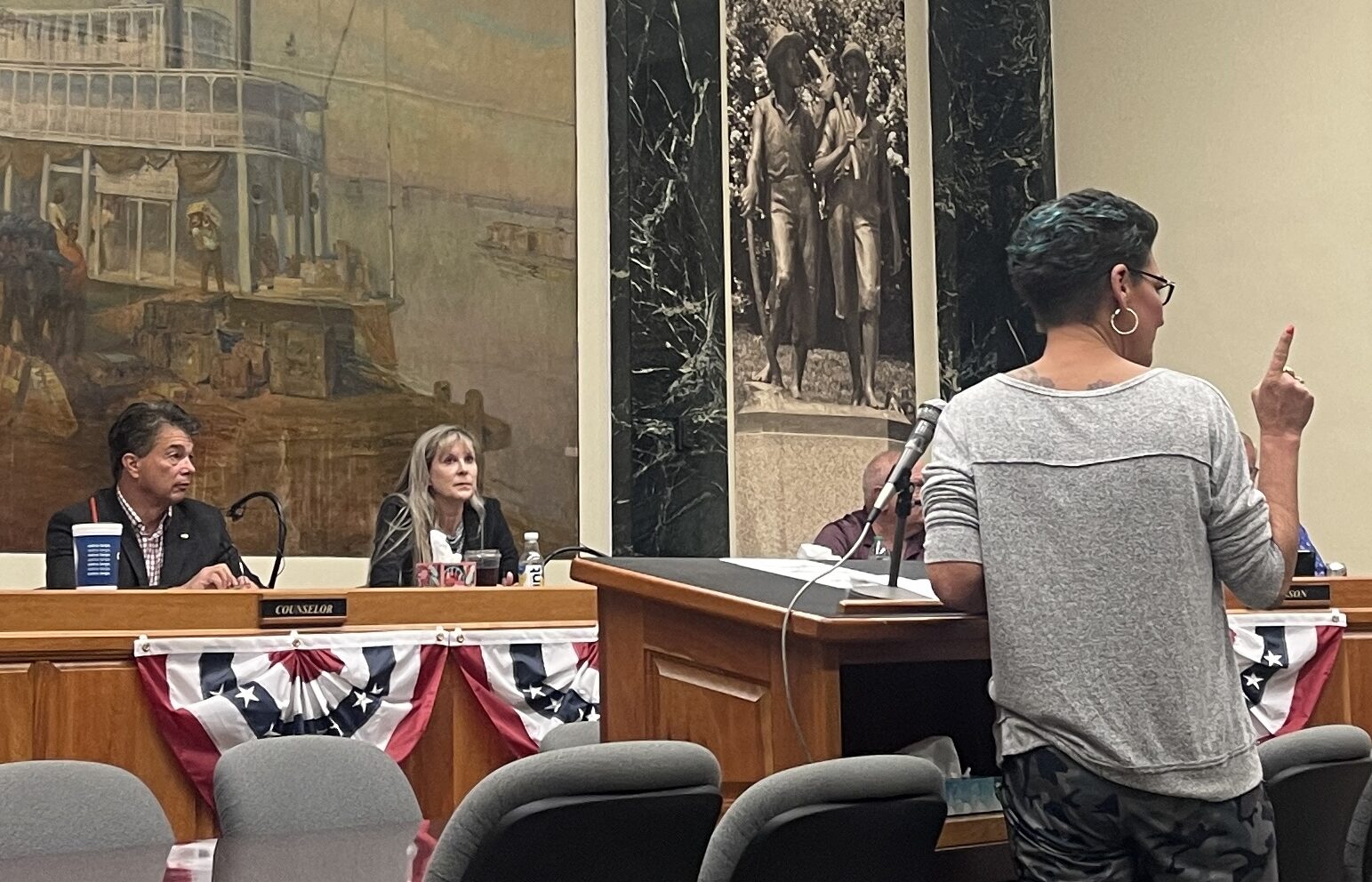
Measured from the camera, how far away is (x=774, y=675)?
299cm

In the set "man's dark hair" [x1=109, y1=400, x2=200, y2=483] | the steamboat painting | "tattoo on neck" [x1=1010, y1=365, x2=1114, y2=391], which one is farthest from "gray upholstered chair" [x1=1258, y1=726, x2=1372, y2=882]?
the steamboat painting

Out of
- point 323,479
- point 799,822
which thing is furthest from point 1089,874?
point 323,479

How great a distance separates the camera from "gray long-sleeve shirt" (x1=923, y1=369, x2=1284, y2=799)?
256 cm

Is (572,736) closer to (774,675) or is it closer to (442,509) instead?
(774,675)

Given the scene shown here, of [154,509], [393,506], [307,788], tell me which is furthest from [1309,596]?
[154,509]

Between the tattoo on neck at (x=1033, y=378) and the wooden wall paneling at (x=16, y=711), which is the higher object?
the tattoo on neck at (x=1033, y=378)

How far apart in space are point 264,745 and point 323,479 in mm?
4669

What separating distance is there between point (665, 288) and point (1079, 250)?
6621 mm

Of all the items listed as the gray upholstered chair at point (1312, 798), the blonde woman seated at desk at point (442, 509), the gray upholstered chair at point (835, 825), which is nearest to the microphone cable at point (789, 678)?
the gray upholstered chair at point (835, 825)

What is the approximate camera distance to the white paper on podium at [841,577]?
3193 mm

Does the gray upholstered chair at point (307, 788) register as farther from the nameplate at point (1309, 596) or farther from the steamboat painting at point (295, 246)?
the steamboat painting at point (295, 246)

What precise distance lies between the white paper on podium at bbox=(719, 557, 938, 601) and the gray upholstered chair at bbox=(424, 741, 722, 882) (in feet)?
2.85

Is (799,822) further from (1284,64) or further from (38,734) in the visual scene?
(1284,64)

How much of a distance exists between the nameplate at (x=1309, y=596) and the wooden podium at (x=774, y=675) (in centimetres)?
249
